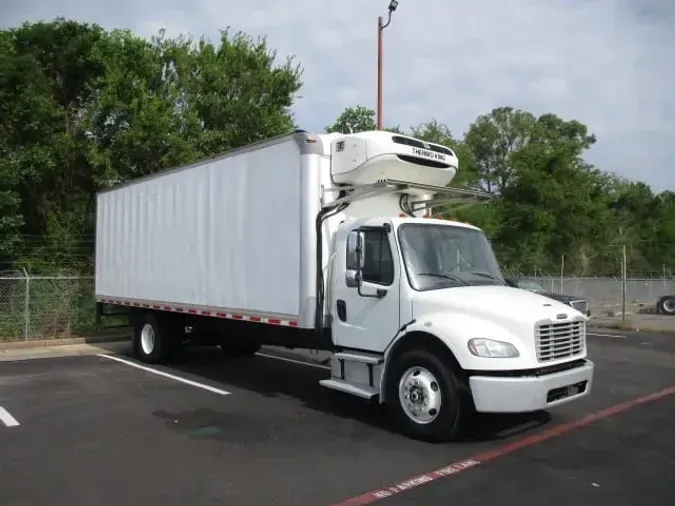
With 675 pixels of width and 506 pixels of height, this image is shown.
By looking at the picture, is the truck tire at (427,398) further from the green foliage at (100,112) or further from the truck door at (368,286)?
the green foliage at (100,112)

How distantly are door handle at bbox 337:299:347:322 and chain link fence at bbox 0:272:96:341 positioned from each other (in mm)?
10207

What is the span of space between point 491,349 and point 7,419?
5832 millimetres

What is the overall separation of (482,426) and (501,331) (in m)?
1.50

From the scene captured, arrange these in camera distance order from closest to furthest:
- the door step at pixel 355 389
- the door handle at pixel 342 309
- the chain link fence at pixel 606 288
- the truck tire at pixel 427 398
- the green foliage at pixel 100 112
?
the truck tire at pixel 427 398 → the door step at pixel 355 389 → the door handle at pixel 342 309 → the green foliage at pixel 100 112 → the chain link fence at pixel 606 288

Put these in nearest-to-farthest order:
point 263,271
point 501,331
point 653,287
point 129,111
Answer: point 501,331
point 263,271
point 129,111
point 653,287

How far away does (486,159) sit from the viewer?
63.0m

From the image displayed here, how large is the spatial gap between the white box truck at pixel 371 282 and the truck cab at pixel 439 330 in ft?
0.06

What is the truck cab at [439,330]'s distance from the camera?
6.37 metres

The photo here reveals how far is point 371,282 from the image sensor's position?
296 inches

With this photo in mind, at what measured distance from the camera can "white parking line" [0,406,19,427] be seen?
7613 mm

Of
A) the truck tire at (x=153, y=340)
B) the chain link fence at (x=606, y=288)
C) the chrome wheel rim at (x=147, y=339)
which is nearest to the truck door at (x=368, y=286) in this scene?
the truck tire at (x=153, y=340)

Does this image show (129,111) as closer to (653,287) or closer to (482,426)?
(482,426)

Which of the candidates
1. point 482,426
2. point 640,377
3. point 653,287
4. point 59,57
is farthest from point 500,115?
point 482,426

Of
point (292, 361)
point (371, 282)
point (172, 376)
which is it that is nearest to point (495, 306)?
point (371, 282)
